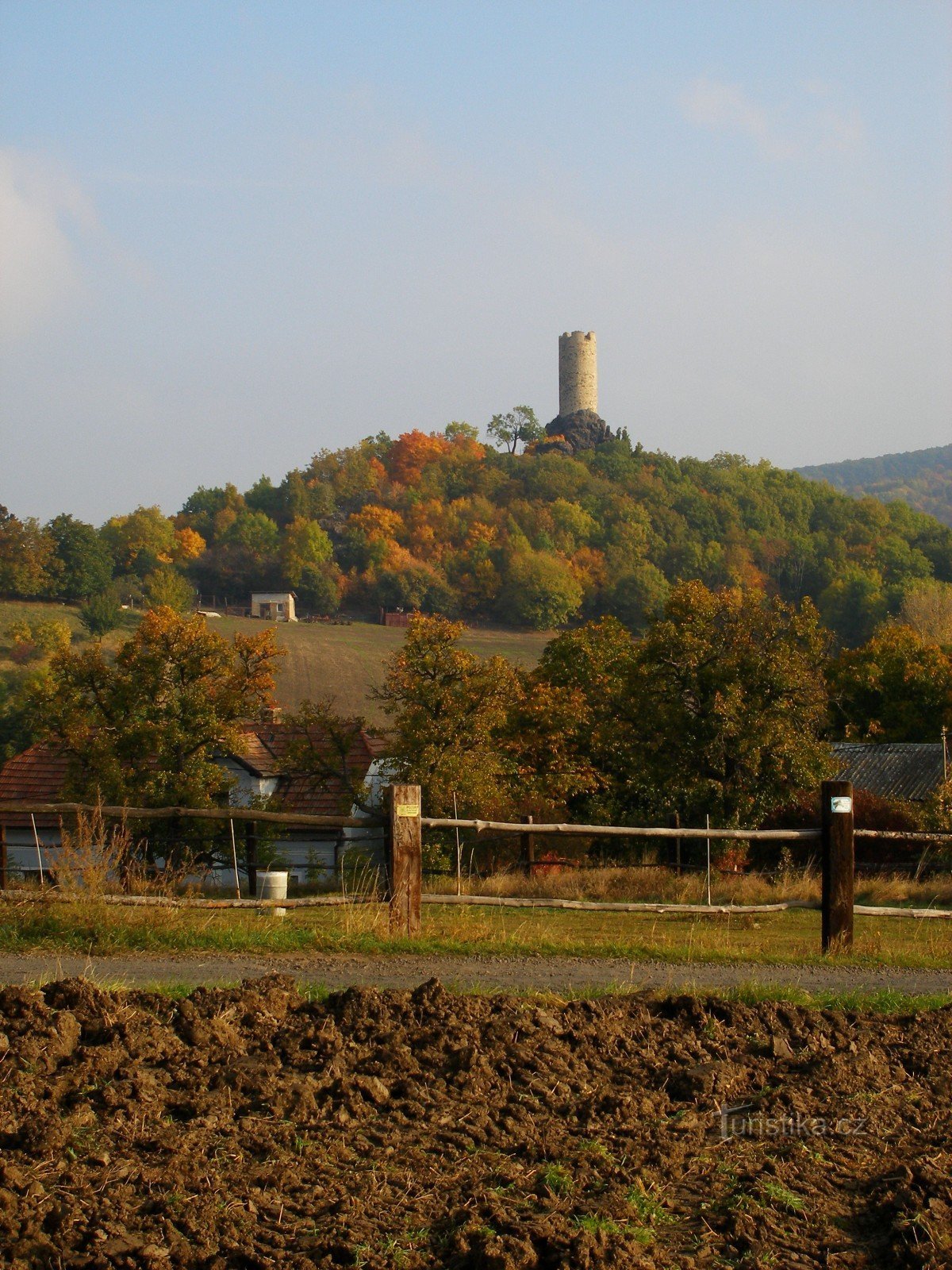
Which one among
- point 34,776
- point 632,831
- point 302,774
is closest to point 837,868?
point 632,831

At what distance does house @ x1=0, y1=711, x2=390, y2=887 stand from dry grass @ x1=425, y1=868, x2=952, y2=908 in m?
8.37

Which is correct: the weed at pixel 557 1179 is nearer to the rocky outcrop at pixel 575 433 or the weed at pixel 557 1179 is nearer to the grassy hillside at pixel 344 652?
the grassy hillside at pixel 344 652

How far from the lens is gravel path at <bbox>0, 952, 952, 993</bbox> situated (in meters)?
7.27

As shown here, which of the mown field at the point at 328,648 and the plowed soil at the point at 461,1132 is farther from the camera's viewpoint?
the mown field at the point at 328,648

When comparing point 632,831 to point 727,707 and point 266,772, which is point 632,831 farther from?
point 266,772

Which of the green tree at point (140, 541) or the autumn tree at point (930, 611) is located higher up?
the green tree at point (140, 541)

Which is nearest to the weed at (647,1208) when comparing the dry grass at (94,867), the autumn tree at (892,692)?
the dry grass at (94,867)

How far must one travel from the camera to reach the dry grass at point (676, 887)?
616 inches

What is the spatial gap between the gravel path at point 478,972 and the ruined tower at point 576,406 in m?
156

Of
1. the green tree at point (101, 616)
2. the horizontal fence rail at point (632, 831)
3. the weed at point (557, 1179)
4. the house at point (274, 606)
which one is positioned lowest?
the weed at point (557, 1179)

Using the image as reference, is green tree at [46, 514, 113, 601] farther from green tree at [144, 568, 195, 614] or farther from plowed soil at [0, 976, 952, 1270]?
plowed soil at [0, 976, 952, 1270]

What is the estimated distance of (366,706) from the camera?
252ft

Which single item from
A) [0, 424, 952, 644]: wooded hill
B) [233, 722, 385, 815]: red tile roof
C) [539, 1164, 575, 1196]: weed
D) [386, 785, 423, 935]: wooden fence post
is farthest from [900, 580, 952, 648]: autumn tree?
[539, 1164, 575, 1196]: weed

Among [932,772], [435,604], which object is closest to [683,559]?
[435,604]
